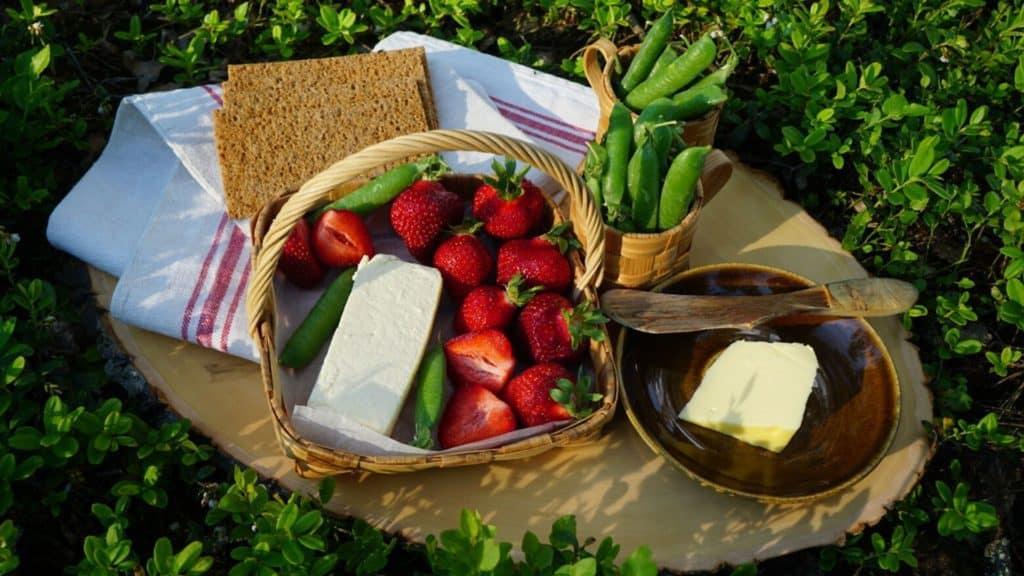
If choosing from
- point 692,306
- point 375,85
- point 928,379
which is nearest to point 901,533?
point 928,379

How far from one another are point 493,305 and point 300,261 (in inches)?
18.9

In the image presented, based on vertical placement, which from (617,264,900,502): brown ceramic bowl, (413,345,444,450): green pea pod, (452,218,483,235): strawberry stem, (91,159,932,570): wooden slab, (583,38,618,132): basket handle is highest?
(583,38,618,132): basket handle

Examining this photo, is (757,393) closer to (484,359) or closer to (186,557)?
(484,359)

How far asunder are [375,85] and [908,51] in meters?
1.79

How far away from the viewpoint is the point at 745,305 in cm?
202

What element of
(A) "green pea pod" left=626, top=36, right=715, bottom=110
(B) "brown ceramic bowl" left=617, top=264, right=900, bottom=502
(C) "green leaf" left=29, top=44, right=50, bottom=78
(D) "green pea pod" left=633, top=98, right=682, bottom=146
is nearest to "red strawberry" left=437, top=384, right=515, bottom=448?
(B) "brown ceramic bowl" left=617, top=264, right=900, bottom=502

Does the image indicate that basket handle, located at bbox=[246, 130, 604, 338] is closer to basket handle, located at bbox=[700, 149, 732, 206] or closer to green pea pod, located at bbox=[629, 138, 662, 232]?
green pea pod, located at bbox=[629, 138, 662, 232]

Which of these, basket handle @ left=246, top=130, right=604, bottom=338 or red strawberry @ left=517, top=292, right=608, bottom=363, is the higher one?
basket handle @ left=246, top=130, right=604, bottom=338

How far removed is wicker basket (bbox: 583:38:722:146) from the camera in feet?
7.20

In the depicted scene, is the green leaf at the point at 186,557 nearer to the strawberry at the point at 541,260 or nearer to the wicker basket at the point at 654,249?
the strawberry at the point at 541,260

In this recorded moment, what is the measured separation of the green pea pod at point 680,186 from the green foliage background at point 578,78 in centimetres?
66

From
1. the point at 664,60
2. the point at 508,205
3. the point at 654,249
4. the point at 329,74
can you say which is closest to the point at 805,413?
the point at 654,249

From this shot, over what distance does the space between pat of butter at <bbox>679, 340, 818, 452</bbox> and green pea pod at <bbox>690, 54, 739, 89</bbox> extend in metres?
0.68

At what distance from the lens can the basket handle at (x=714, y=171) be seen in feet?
6.86
